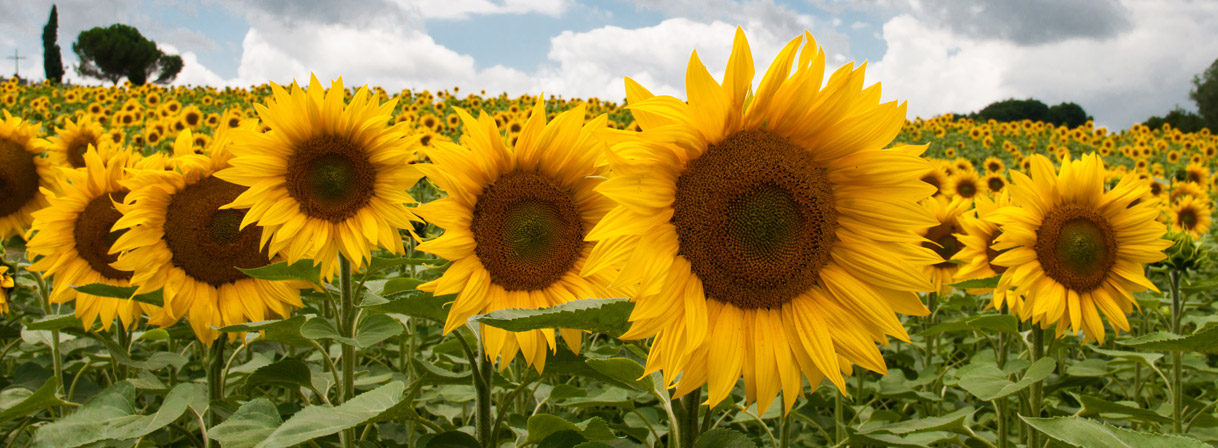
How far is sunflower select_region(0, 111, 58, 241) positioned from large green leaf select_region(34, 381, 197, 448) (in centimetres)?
222

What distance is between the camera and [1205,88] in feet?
159

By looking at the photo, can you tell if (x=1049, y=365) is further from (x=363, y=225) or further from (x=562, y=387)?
(x=363, y=225)

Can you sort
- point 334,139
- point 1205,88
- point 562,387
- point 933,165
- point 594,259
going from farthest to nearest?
point 1205,88 → point 334,139 → point 562,387 → point 594,259 → point 933,165

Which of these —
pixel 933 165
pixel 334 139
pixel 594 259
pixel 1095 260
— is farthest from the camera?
pixel 1095 260

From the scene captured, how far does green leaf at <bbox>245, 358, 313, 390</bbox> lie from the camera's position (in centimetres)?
227

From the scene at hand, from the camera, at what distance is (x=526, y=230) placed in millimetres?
2016

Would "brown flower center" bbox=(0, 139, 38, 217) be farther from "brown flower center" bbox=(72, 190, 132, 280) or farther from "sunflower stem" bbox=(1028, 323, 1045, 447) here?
"sunflower stem" bbox=(1028, 323, 1045, 447)

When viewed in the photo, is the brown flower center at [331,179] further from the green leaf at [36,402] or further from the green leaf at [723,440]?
the green leaf at [723,440]

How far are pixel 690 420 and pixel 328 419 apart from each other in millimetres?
791

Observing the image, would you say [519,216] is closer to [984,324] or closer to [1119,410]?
[984,324]

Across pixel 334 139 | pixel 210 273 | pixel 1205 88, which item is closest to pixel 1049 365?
pixel 334 139

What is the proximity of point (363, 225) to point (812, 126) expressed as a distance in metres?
1.61

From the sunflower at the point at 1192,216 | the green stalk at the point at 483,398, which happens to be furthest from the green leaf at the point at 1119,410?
the sunflower at the point at 1192,216

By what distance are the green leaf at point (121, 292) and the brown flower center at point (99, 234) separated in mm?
454
